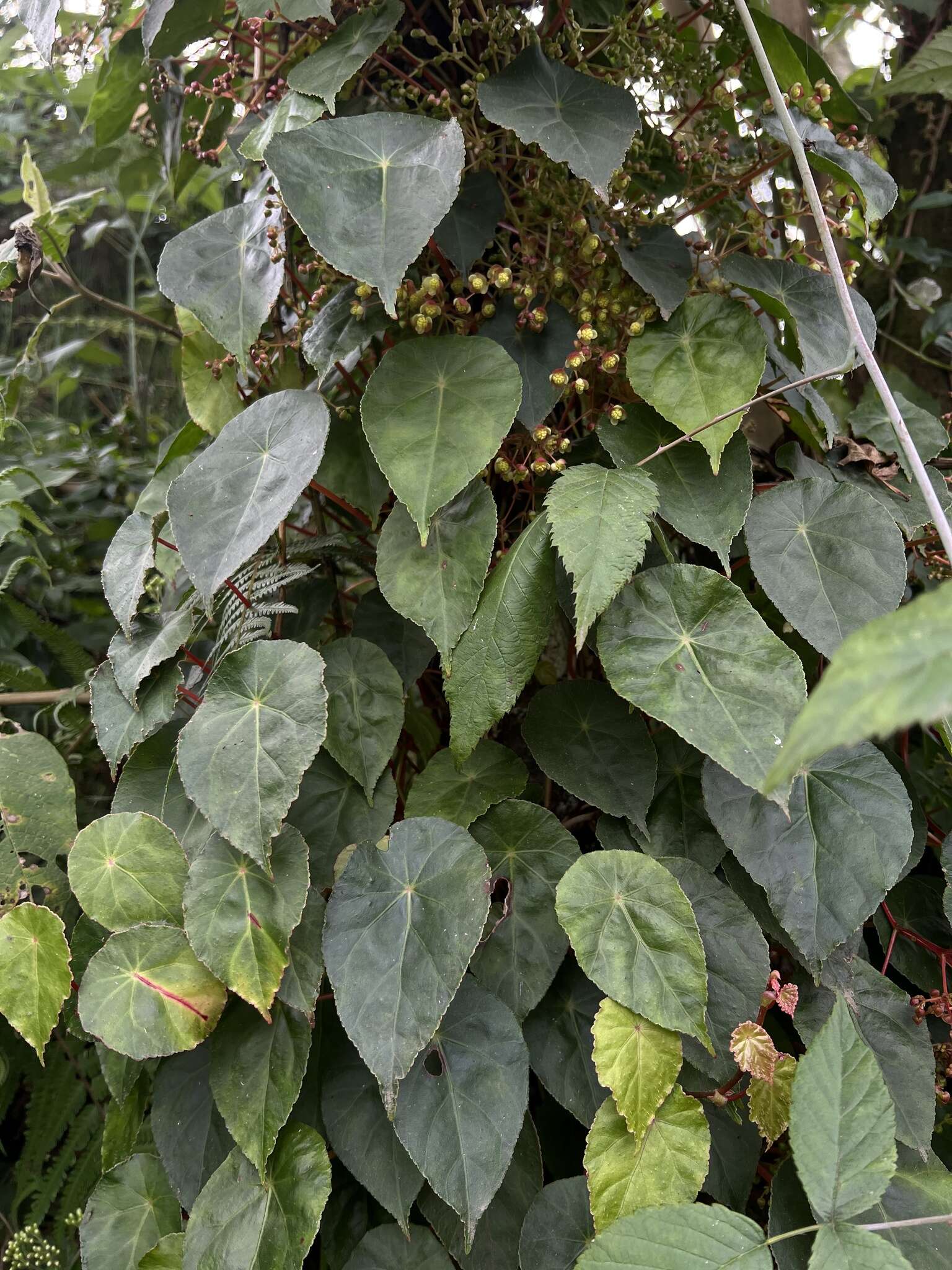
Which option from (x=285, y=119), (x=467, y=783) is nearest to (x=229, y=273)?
(x=285, y=119)

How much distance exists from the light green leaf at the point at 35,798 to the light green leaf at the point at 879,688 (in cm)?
74

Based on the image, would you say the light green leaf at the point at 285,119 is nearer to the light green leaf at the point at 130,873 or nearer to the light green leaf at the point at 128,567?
the light green leaf at the point at 128,567

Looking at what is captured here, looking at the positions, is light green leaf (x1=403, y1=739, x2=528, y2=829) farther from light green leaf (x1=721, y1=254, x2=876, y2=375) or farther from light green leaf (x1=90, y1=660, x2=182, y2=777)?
light green leaf (x1=721, y1=254, x2=876, y2=375)

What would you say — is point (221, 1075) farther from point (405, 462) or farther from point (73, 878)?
point (405, 462)

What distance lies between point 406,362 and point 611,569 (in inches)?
10.2

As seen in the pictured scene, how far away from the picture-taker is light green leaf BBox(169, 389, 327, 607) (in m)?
0.68

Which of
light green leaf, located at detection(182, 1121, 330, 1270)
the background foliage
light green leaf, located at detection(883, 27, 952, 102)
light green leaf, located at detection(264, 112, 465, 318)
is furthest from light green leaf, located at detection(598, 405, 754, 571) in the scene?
light green leaf, located at detection(883, 27, 952, 102)

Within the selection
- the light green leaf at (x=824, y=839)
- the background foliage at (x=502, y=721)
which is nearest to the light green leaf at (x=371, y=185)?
the background foliage at (x=502, y=721)

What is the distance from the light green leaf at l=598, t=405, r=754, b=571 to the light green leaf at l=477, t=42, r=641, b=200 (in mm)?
184

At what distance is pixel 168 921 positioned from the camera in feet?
2.42

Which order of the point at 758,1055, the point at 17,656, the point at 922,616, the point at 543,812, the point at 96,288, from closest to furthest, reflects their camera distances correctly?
the point at 922,616, the point at 758,1055, the point at 543,812, the point at 17,656, the point at 96,288

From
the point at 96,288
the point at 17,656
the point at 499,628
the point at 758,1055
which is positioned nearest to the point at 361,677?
the point at 499,628

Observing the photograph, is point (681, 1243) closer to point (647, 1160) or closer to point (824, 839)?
point (647, 1160)

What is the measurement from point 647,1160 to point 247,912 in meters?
0.33
